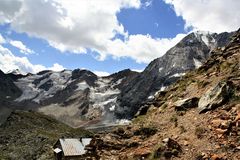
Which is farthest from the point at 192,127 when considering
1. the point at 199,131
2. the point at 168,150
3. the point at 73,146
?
the point at 73,146

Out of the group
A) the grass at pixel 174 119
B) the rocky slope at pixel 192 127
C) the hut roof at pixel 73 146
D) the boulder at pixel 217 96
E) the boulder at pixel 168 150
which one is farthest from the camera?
the hut roof at pixel 73 146

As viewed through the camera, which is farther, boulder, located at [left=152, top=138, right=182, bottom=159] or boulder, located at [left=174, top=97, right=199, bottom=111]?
boulder, located at [left=174, top=97, right=199, bottom=111]

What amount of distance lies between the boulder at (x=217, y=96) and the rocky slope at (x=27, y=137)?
70.2m

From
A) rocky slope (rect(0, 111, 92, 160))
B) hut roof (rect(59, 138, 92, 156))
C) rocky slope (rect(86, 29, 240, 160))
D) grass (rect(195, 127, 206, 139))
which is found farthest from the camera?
rocky slope (rect(0, 111, 92, 160))

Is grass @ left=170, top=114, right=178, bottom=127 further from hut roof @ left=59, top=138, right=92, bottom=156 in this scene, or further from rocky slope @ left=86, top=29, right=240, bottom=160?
hut roof @ left=59, top=138, right=92, bottom=156

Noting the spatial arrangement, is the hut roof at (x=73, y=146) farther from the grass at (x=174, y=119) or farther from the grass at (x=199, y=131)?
the grass at (x=199, y=131)

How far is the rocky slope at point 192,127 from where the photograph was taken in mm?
22688

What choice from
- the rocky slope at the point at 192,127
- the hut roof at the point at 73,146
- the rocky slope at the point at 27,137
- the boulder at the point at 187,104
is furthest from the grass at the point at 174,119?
the rocky slope at the point at 27,137

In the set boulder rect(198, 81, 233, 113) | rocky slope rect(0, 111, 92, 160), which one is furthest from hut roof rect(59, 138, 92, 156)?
boulder rect(198, 81, 233, 113)

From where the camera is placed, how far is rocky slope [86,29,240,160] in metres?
22.7

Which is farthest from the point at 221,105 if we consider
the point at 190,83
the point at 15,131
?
the point at 15,131

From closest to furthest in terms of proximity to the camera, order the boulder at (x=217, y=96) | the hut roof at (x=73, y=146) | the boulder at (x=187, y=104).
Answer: the boulder at (x=217, y=96) < the boulder at (x=187, y=104) < the hut roof at (x=73, y=146)

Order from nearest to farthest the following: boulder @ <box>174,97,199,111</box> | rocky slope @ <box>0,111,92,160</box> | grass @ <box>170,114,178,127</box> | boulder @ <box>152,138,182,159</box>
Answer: boulder @ <box>152,138,182,159</box> → grass @ <box>170,114,178,127</box> → boulder @ <box>174,97,199,111</box> → rocky slope @ <box>0,111,92,160</box>

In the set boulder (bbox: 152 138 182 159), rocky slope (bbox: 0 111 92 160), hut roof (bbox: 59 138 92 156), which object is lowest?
boulder (bbox: 152 138 182 159)
